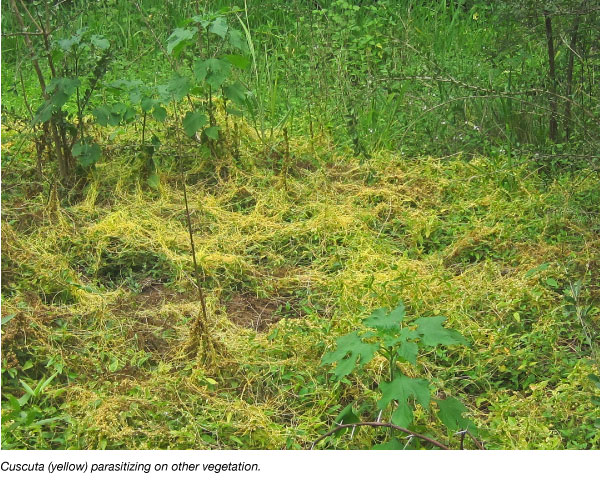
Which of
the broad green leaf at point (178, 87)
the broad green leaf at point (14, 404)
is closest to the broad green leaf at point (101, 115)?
the broad green leaf at point (178, 87)

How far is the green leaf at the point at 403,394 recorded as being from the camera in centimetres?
255

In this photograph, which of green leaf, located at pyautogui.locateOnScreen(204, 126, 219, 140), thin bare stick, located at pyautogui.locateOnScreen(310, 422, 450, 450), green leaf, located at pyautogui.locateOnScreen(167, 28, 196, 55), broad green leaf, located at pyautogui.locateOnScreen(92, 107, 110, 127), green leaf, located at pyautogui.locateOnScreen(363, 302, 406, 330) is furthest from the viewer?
green leaf, located at pyautogui.locateOnScreen(204, 126, 219, 140)

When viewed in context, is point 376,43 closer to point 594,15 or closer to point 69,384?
point 594,15

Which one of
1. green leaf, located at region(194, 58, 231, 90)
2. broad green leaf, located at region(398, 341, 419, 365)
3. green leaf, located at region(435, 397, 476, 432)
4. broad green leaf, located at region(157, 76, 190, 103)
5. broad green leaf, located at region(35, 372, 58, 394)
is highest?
green leaf, located at region(194, 58, 231, 90)

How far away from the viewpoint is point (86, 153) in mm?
4684

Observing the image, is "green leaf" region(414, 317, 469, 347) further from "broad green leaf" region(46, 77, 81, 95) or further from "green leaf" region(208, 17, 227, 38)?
"broad green leaf" region(46, 77, 81, 95)

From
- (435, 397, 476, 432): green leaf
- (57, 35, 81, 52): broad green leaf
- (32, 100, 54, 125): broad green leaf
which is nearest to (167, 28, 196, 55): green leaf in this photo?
(57, 35, 81, 52): broad green leaf

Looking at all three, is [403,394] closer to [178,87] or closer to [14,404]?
[14,404]

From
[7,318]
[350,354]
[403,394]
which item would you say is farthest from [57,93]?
[403,394]

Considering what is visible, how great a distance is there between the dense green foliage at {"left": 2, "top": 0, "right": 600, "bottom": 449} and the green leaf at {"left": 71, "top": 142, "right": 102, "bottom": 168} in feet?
0.03

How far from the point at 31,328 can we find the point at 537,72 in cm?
359

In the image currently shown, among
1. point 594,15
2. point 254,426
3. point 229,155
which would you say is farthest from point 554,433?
point 229,155

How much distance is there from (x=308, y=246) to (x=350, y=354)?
154 cm

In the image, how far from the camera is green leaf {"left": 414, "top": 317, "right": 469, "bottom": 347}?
260 cm
